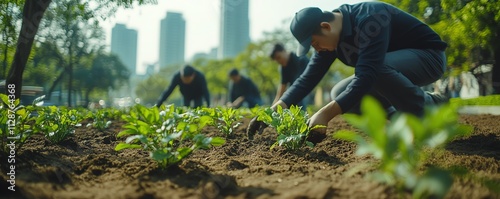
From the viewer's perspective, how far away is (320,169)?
2.16 metres

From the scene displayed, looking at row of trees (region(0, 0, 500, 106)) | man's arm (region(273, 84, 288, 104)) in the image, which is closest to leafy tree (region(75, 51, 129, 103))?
row of trees (region(0, 0, 500, 106))

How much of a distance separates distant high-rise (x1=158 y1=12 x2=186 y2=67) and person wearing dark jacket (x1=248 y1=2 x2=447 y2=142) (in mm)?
94948

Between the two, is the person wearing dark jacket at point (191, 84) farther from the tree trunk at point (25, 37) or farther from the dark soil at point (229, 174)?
the dark soil at point (229, 174)

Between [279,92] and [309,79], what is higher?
[309,79]

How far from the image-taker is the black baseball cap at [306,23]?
8.63 ft

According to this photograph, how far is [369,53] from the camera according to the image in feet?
8.24

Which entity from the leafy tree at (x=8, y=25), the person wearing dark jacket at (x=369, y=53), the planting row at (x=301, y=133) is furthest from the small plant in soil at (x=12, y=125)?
the leafy tree at (x=8, y=25)

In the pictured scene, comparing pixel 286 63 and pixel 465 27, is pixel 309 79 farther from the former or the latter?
pixel 465 27

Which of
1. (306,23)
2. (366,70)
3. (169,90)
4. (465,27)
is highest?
(465,27)

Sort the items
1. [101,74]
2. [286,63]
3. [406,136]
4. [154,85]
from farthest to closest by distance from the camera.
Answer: [154,85]
[101,74]
[286,63]
[406,136]

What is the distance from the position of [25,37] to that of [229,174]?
10.0 feet

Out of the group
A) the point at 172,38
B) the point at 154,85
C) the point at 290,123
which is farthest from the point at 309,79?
the point at 172,38

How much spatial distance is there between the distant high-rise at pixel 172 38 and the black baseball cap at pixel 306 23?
9520cm

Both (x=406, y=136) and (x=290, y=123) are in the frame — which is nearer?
(x=406, y=136)
